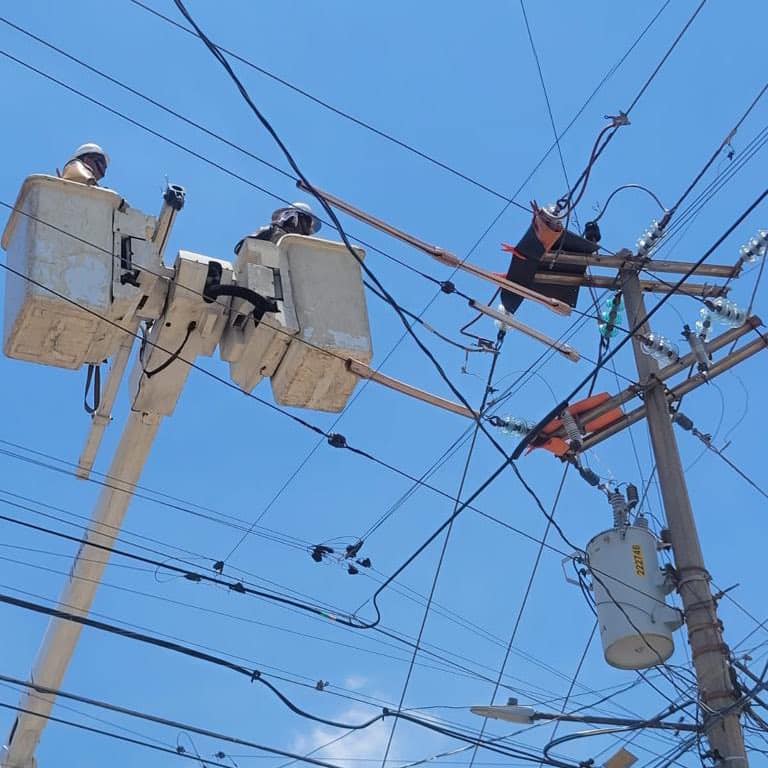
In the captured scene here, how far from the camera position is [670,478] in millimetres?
9703

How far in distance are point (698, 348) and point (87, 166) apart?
16.1 ft

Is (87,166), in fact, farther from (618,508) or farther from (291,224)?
(618,508)

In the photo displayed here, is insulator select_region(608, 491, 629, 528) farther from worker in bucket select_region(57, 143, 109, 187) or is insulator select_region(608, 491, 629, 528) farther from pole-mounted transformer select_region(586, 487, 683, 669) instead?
worker in bucket select_region(57, 143, 109, 187)

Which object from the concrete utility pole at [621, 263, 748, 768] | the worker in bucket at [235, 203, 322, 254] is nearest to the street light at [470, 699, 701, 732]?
the concrete utility pole at [621, 263, 748, 768]

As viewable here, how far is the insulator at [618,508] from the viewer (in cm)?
959

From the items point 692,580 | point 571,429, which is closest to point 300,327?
point 692,580

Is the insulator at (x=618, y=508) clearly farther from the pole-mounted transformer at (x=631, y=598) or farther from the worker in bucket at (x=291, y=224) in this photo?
the worker in bucket at (x=291, y=224)

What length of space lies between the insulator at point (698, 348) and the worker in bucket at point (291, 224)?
11.0ft

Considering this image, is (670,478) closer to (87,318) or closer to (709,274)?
(709,274)

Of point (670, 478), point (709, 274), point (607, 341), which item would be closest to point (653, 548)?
point (670, 478)

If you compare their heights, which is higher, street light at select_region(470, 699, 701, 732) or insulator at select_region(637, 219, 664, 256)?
insulator at select_region(637, 219, 664, 256)

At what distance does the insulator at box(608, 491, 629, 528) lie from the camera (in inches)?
377

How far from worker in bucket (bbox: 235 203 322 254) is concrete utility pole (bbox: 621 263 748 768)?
10.7 feet

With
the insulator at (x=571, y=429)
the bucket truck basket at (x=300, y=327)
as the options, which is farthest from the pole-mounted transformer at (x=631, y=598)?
the bucket truck basket at (x=300, y=327)
